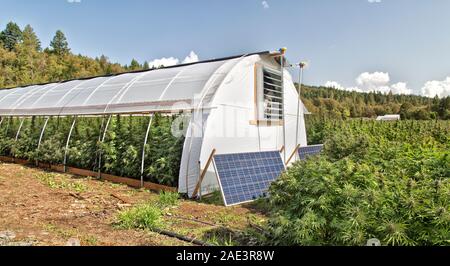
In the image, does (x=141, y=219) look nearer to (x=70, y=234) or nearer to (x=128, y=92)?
(x=70, y=234)

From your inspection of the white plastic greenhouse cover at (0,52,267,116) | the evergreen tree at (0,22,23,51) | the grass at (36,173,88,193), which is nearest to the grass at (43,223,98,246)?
the grass at (36,173,88,193)

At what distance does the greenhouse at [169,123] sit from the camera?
8.35 meters

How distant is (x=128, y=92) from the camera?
36.0ft

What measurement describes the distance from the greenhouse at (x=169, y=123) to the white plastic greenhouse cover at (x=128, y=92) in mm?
45

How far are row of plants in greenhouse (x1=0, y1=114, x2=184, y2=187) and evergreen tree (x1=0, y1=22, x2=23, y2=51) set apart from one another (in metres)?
69.5

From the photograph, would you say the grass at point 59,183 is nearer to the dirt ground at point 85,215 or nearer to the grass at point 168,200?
the dirt ground at point 85,215

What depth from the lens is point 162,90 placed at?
10008 mm

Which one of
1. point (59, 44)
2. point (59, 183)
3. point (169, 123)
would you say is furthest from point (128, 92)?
point (59, 44)

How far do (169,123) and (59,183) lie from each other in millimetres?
3971

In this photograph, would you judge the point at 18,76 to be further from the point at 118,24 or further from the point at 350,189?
the point at 350,189

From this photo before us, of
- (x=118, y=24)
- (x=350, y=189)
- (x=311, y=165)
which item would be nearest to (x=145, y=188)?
(x=311, y=165)

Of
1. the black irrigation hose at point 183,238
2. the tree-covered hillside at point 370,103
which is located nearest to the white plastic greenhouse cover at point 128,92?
the black irrigation hose at point 183,238

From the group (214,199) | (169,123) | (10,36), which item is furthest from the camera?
(10,36)
